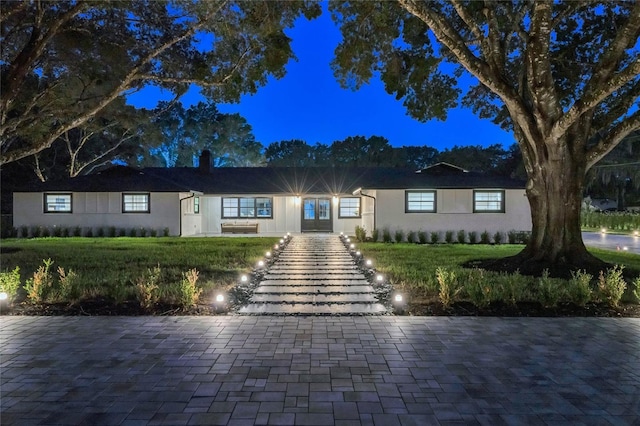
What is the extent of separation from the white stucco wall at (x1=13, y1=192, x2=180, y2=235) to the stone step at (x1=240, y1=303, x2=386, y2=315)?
1561 centimetres

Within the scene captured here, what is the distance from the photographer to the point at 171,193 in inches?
823

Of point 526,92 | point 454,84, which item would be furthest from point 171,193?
point 526,92

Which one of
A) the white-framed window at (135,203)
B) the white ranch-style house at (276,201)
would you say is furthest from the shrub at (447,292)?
the white-framed window at (135,203)

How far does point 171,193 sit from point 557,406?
20.0 meters

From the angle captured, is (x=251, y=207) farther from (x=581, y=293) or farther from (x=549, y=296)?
(x=581, y=293)

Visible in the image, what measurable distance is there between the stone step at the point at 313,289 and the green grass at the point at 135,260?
91 centimetres

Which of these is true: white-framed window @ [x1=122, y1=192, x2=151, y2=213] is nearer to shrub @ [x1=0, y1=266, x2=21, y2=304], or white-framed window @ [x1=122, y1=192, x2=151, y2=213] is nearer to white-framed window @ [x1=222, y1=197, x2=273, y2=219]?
white-framed window @ [x1=222, y1=197, x2=273, y2=219]

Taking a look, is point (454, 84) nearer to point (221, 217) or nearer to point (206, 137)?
point (221, 217)

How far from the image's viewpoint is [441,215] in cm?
1933

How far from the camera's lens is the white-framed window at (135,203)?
2125cm

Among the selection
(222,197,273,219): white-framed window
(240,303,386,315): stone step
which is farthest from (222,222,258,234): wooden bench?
(240,303,386,315): stone step

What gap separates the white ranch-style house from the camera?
63.4 ft

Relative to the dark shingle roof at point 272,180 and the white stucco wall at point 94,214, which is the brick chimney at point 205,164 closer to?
the dark shingle roof at point 272,180

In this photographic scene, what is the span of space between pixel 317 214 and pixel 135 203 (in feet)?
31.3
